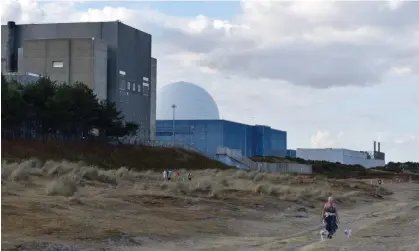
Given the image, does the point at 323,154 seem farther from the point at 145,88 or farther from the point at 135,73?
the point at 135,73

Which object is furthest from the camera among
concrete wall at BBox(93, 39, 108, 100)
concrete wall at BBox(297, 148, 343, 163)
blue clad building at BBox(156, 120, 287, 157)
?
concrete wall at BBox(297, 148, 343, 163)

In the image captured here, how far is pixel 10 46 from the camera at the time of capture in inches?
4013

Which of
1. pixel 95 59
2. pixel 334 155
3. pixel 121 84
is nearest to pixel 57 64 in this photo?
pixel 95 59

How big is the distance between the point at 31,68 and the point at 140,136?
60.0 ft

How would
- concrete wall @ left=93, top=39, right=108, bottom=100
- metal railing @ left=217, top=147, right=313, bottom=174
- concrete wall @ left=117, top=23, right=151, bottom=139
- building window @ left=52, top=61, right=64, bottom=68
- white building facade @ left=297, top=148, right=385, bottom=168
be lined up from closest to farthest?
concrete wall @ left=93, top=39, right=108, bottom=100
building window @ left=52, top=61, right=64, bottom=68
concrete wall @ left=117, top=23, right=151, bottom=139
metal railing @ left=217, top=147, right=313, bottom=174
white building facade @ left=297, top=148, right=385, bottom=168

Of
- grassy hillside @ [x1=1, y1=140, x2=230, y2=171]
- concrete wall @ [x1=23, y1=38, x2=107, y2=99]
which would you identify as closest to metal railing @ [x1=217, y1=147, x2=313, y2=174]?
grassy hillside @ [x1=1, y1=140, x2=230, y2=171]

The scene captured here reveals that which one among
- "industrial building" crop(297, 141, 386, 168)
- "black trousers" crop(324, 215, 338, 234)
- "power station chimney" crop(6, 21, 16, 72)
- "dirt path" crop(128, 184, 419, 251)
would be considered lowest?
"dirt path" crop(128, 184, 419, 251)

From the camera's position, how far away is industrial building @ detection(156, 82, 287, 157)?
424ft

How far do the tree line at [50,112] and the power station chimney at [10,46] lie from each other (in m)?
→ 30.3

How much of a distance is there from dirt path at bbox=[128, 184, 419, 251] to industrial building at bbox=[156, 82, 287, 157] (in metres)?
93.2

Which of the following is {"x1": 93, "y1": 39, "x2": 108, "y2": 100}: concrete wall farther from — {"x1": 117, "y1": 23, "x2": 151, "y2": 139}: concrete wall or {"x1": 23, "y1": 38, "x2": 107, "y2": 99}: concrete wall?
{"x1": 117, "y1": 23, "x2": 151, "y2": 139}: concrete wall

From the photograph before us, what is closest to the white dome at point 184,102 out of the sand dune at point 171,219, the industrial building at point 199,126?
the industrial building at point 199,126

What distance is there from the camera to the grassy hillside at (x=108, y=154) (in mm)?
58281

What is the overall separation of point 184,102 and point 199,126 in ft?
27.0
